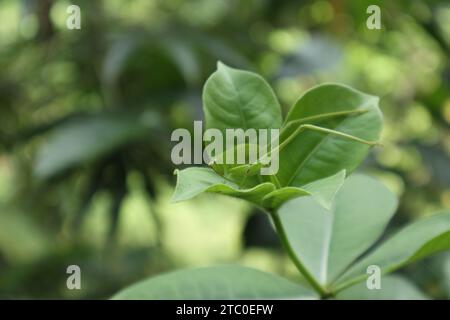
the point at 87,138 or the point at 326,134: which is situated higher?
the point at 87,138

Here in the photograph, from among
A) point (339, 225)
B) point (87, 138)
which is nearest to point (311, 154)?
point (339, 225)

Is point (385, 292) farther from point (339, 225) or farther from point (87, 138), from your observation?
point (87, 138)

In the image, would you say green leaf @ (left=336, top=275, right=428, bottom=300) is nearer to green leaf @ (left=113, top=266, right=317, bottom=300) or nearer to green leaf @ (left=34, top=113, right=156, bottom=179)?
green leaf @ (left=113, top=266, right=317, bottom=300)

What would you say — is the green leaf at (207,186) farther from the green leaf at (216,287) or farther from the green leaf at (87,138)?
the green leaf at (87,138)

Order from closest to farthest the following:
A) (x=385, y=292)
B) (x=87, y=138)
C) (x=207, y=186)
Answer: (x=207, y=186) < (x=385, y=292) < (x=87, y=138)

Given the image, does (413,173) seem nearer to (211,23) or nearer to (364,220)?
(211,23)

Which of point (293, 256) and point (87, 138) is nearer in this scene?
point (293, 256)

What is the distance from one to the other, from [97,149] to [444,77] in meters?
0.45

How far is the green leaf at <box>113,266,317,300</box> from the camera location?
1.28 feet

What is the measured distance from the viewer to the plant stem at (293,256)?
345 mm

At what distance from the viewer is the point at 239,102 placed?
36 centimetres

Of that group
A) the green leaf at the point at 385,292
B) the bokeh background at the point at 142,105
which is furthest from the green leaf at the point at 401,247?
the bokeh background at the point at 142,105

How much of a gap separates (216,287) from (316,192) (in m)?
0.11

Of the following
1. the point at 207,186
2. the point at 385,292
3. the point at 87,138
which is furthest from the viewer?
the point at 87,138
